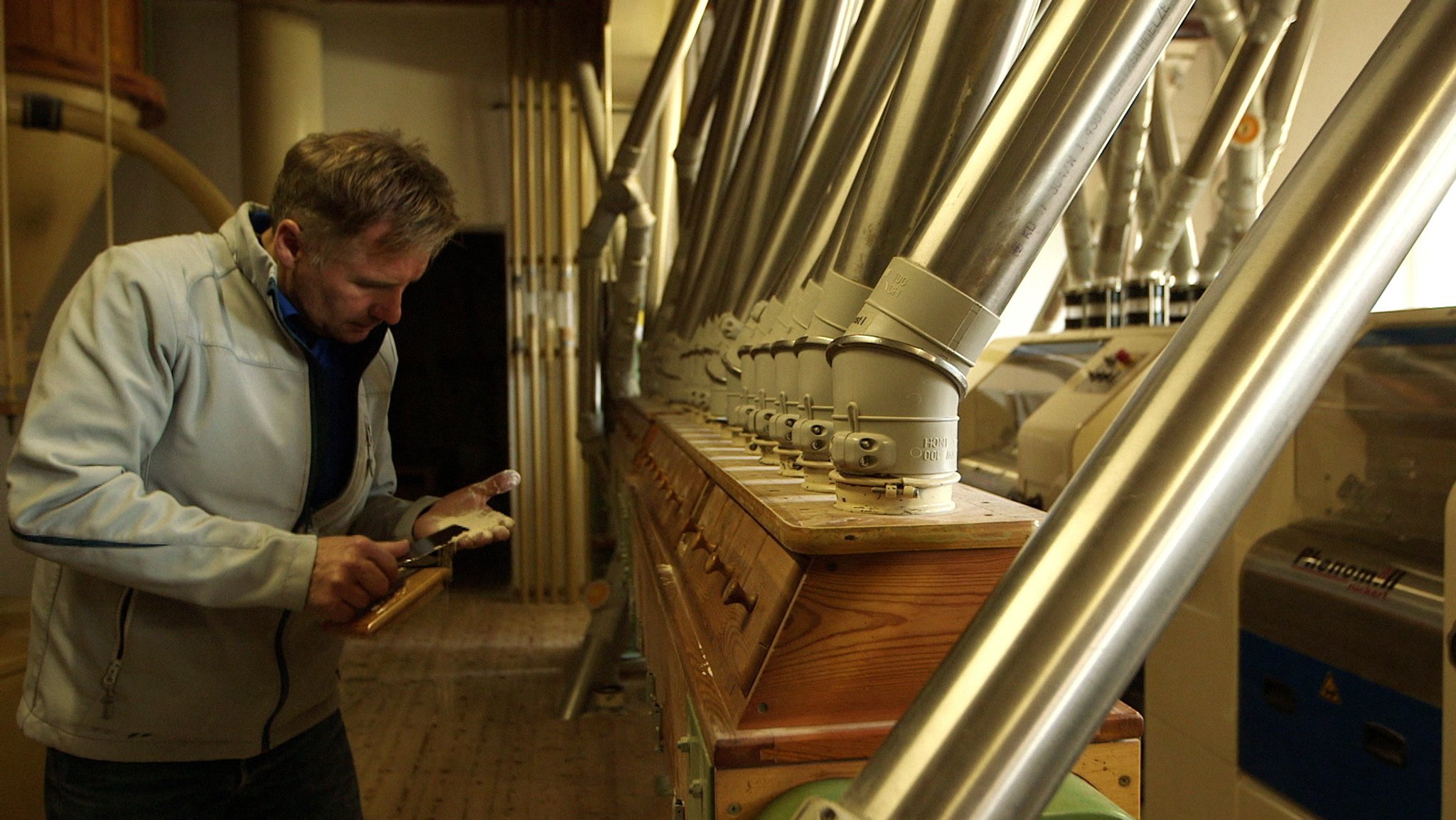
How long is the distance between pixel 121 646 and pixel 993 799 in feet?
4.28

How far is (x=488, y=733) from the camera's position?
3488 millimetres

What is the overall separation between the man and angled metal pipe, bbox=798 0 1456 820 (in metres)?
0.98

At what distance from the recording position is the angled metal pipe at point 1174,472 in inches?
20.3

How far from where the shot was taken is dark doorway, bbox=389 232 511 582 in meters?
6.67

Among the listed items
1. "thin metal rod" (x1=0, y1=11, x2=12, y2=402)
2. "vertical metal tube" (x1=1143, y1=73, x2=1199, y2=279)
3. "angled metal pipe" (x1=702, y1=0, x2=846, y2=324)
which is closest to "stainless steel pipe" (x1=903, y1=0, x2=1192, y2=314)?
"angled metal pipe" (x1=702, y1=0, x2=846, y2=324)

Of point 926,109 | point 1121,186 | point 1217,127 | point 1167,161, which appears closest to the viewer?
point 926,109

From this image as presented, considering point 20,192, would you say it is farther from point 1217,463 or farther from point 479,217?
point 1217,463

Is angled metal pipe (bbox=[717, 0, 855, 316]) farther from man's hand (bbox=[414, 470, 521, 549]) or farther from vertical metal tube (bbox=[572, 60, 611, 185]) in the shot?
vertical metal tube (bbox=[572, 60, 611, 185])

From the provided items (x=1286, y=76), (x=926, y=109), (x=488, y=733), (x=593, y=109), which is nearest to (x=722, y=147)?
(x=926, y=109)

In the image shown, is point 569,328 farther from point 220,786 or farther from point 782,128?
point 220,786

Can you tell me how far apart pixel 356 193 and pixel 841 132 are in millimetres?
748

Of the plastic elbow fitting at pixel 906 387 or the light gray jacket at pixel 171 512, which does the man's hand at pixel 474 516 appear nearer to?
Result: the light gray jacket at pixel 171 512

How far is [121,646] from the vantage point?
1.37 metres

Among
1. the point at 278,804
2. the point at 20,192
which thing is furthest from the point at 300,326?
the point at 20,192
